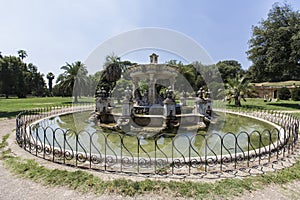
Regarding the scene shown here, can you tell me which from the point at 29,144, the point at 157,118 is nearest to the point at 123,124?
the point at 157,118

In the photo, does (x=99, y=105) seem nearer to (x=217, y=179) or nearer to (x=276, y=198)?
(x=217, y=179)

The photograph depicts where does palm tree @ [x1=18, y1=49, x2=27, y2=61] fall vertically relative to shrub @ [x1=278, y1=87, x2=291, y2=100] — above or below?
above

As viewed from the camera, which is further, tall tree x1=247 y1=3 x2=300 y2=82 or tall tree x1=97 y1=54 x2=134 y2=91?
tall tree x1=97 y1=54 x2=134 y2=91

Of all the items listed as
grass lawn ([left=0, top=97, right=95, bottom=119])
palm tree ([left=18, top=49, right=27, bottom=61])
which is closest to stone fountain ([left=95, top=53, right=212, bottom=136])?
grass lawn ([left=0, top=97, right=95, bottom=119])

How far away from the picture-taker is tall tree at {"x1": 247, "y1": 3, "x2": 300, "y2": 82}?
21.9m

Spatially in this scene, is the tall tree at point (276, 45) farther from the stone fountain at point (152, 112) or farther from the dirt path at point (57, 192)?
the dirt path at point (57, 192)

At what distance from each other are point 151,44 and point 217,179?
9.34 metres

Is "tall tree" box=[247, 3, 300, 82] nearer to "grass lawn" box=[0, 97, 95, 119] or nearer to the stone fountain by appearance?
the stone fountain

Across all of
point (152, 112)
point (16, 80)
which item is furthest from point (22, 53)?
point (152, 112)

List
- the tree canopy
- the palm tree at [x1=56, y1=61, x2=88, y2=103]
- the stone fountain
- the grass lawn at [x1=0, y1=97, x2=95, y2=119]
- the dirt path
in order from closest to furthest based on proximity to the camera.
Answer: the dirt path → the stone fountain → the grass lawn at [x1=0, y1=97, x2=95, y2=119] → the palm tree at [x1=56, y1=61, x2=88, y2=103] → the tree canopy

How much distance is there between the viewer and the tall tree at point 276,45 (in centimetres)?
2189

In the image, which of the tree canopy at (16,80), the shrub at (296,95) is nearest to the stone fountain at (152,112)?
the shrub at (296,95)

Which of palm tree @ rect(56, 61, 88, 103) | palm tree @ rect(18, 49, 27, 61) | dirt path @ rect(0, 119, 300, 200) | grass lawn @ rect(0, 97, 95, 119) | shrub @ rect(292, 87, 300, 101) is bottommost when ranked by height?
dirt path @ rect(0, 119, 300, 200)

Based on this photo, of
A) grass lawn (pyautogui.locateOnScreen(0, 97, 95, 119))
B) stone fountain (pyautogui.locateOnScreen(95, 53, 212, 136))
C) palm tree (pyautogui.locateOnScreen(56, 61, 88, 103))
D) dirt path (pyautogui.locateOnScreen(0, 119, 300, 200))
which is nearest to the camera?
dirt path (pyautogui.locateOnScreen(0, 119, 300, 200))
